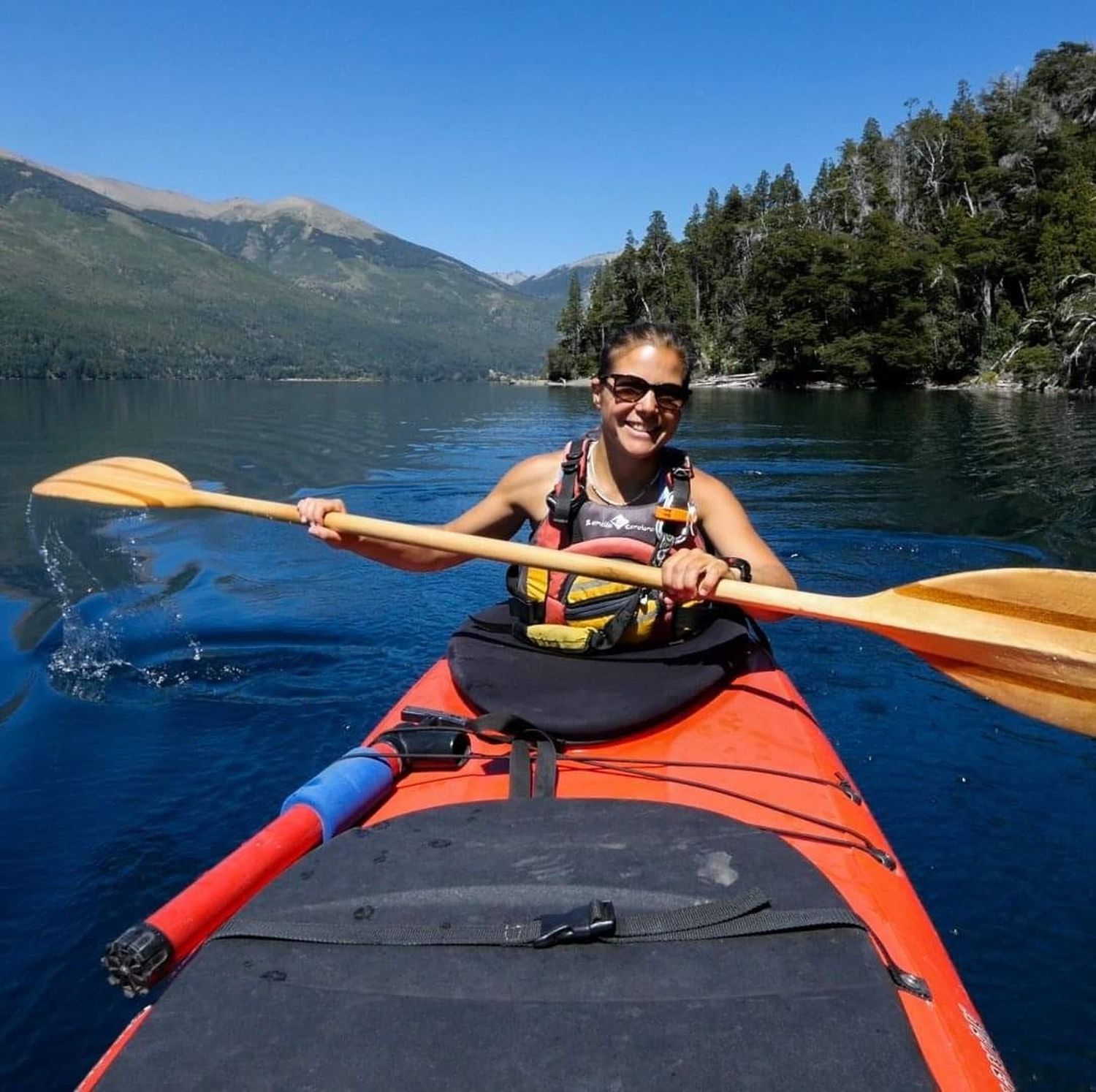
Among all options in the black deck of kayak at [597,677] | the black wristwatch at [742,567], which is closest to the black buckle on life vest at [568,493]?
the black deck of kayak at [597,677]

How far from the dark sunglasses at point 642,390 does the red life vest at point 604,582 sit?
32cm

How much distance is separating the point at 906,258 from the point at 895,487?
40.9 meters

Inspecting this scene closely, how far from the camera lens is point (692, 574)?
3148 mm

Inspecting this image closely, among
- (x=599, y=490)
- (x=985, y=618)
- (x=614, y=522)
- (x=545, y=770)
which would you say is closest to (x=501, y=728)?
(x=545, y=770)

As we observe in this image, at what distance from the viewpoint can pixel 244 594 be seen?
801cm

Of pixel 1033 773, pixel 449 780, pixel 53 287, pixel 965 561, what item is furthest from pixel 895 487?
pixel 53 287

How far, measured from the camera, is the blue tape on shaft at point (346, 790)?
2.56 meters

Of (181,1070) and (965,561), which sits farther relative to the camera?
(965,561)

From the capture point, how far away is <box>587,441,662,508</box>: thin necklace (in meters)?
3.74

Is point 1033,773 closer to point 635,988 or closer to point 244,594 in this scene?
point 635,988

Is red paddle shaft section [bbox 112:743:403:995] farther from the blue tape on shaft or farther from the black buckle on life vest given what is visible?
the black buckle on life vest

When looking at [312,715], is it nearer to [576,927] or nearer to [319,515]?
[319,515]

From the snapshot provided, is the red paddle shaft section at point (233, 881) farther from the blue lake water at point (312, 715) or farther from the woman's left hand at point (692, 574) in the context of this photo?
the woman's left hand at point (692, 574)

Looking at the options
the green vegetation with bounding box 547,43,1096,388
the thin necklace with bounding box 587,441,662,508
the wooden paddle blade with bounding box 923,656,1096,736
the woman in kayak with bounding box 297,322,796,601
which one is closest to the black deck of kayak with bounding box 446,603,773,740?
the woman in kayak with bounding box 297,322,796,601
